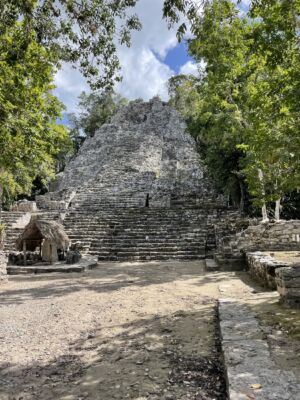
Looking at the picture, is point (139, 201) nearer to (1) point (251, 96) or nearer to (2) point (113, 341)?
(1) point (251, 96)

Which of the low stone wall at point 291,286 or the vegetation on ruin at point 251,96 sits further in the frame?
the vegetation on ruin at point 251,96

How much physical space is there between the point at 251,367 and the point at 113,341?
80.9 inches

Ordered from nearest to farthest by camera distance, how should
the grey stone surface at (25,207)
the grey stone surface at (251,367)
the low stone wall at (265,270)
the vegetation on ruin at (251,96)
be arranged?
the grey stone surface at (251,367), the vegetation on ruin at (251,96), the low stone wall at (265,270), the grey stone surface at (25,207)

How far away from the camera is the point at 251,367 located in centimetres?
315

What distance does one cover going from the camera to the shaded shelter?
40.2 ft

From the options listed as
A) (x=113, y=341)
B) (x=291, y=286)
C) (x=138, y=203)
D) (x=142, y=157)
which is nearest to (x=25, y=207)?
(x=138, y=203)

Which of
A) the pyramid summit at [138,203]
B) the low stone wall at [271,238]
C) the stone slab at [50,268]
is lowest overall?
the stone slab at [50,268]

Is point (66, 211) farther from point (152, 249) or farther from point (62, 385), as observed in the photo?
point (62, 385)

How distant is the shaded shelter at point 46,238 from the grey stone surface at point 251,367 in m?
8.66

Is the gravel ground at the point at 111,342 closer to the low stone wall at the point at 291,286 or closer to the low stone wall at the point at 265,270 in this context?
the low stone wall at the point at 265,270

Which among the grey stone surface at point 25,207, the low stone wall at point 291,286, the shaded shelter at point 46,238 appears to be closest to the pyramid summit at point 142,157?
the grey stone surface at point 25,207

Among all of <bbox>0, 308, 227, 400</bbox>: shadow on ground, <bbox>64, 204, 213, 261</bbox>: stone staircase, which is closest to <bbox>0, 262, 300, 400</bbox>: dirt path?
<bbox>0, 308, 227, 400</bbox>: shadow on ground

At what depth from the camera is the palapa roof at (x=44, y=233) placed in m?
12.2

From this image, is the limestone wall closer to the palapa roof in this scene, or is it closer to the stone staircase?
the stone staircase
